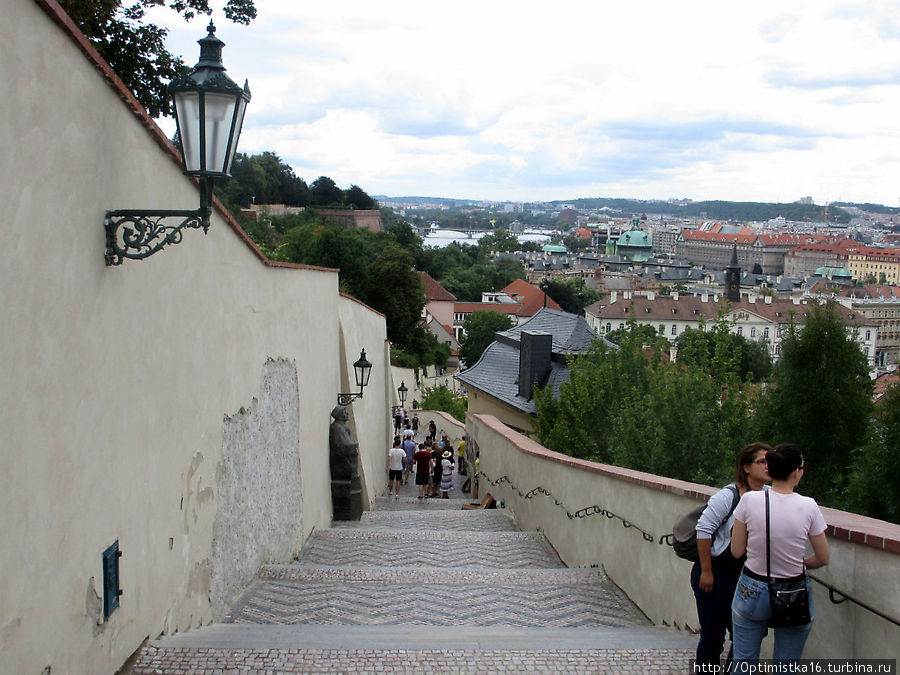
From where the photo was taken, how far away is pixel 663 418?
1140 centimetres

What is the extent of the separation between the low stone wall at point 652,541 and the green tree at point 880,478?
5571 mm

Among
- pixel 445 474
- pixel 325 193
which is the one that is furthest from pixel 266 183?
pixel 445 474

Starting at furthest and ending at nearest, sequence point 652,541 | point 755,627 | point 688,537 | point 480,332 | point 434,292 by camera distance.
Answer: point 434,292
point 480,332
point 652,541
point 688,537
point 755,627

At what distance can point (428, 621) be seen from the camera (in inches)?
260

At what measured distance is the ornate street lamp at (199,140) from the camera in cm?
462

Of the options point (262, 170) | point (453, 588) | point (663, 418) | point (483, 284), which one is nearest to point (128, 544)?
point (453, 588)

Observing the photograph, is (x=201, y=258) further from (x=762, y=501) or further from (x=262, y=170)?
(x=262, y=170)

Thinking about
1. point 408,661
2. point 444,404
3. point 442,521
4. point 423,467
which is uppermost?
point 408,661

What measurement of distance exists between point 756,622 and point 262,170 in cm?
11128

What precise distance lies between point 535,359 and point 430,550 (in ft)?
51.3

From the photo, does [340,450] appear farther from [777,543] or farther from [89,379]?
[777,543]

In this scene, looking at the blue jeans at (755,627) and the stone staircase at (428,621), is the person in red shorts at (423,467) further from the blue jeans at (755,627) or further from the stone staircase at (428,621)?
the blue jeans at (755,627)

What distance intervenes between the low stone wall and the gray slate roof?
421 inches

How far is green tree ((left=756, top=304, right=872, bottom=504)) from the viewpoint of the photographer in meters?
17.1
